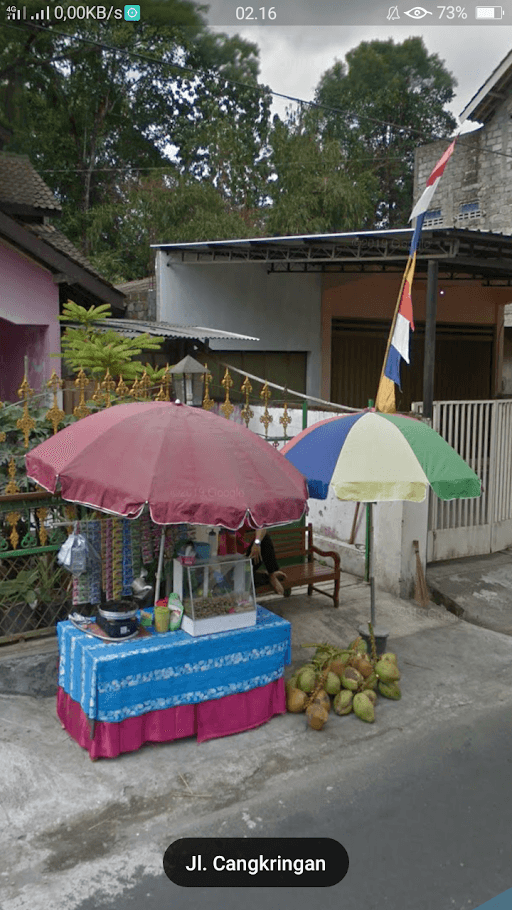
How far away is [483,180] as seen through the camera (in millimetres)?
20062

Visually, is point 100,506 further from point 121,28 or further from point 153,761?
point 121,28

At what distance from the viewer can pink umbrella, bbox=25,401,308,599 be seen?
448 cm

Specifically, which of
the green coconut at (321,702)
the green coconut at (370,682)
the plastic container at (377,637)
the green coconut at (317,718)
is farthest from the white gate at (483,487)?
the green coconut at (317,718)

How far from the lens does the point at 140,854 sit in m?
3.92

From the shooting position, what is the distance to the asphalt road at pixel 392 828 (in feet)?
11.8

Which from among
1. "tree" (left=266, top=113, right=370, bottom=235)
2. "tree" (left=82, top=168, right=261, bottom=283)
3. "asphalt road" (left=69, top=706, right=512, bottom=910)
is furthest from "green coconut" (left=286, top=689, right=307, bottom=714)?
"tree" (left=266, top=113, right=370, bottom=235)

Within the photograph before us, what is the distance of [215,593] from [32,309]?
7.99 metres

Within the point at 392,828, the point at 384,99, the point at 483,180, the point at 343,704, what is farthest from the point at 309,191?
the point at 392,828

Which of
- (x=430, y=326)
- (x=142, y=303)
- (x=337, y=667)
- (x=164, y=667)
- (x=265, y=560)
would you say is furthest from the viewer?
(x=142, y=303)

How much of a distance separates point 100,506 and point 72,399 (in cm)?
605

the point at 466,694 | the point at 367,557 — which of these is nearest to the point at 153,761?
the point at 466,694

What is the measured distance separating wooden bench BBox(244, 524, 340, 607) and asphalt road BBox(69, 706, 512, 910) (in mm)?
2391

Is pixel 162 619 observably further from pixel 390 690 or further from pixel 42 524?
pixel 390 690

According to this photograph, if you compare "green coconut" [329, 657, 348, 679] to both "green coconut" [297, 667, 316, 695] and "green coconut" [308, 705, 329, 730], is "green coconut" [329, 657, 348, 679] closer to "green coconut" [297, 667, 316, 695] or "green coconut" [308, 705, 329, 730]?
"green coconut" [297, 667, 316, 695]
